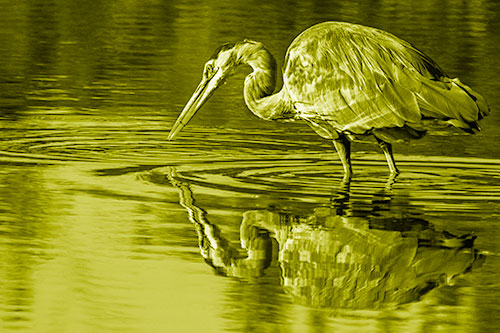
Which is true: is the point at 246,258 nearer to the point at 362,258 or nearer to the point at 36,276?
the point at 362,258

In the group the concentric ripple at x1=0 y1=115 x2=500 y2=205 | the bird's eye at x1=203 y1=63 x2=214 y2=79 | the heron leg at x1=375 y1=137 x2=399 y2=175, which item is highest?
the bird's eye at x1=203 y1=63 x2=214 y2=79

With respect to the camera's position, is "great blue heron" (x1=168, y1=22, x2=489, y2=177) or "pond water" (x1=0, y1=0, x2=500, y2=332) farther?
"great blue heron" (x1=168, y1=22, x2=489, y2=177)

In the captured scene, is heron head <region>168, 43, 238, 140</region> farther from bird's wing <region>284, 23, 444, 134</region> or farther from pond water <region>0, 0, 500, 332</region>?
bird's wing <region>284, 23, 444, 134</region>

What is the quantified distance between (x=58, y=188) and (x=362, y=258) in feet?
10.2

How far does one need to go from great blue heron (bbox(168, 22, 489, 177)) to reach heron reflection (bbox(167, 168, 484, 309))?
893mm

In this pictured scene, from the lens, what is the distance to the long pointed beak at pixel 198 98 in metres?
12.4

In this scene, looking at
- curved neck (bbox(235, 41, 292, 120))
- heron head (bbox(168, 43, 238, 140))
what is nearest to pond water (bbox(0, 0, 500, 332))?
heron head (bbox(168, 43, 238, 140))

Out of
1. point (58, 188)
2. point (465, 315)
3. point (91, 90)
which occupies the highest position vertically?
point (465, 315)

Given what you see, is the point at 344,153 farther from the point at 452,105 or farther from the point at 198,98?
the point at 198,98

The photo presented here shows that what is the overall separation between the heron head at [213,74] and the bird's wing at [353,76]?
1.07m

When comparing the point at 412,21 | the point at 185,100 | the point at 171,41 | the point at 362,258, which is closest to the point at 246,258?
the point at 362,258

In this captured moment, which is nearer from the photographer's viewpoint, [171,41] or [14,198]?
[14,198]

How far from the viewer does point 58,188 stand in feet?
35.2

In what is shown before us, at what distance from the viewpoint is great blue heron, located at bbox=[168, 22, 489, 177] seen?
34.8ft
